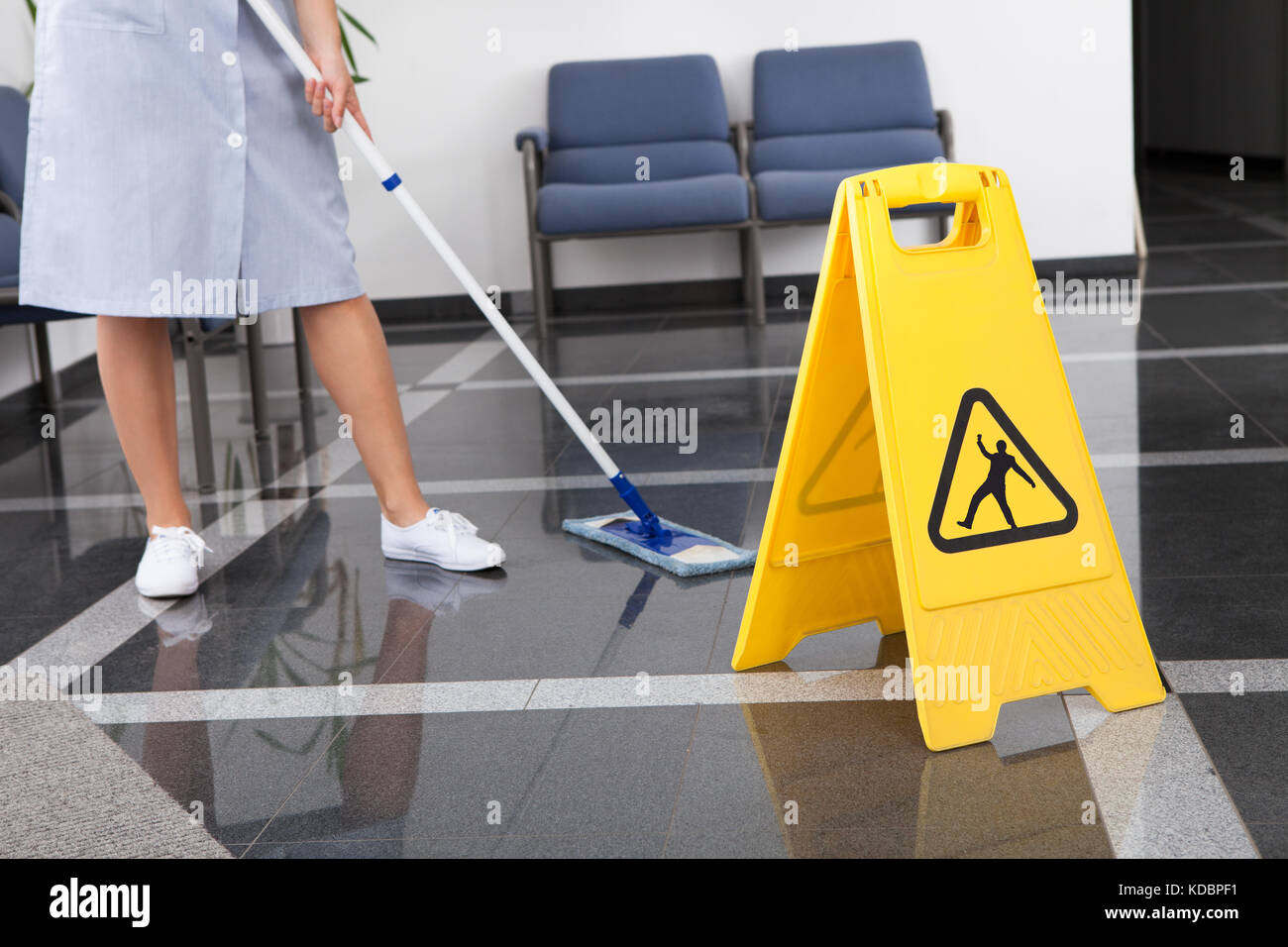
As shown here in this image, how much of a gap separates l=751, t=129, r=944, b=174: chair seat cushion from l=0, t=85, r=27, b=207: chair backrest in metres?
2.58

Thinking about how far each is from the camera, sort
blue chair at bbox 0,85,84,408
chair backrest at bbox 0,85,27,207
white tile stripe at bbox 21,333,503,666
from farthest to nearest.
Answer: chair backrest at bbox 0,85,27,207 → blue chair at bbox 0,85,84,408 → white tile stripe at bbox 21,333,503,666

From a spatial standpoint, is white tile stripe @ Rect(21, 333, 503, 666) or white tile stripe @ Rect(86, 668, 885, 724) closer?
white tile stripe @ Rect(86, 668, 885, 724)

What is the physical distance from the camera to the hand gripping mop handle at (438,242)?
2.18 m

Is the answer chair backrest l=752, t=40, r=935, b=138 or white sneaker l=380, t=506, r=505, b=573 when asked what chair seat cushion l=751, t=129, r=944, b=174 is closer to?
chair backrest l=752, t=40, r=935, b=138

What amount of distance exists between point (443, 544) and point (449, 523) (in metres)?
0.04

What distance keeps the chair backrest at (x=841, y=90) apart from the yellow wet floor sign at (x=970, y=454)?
381cm

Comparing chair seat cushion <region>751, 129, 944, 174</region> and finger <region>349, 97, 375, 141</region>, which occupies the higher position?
finger <region>349, 97, 375, 141</region>

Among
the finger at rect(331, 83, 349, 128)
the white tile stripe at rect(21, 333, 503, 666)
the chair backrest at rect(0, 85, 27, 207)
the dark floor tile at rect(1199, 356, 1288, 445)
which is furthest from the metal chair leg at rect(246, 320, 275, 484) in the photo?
the dark floor tile at rect(1199, 356, 1288, 445)

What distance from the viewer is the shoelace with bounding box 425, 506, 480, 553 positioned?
2.39 m

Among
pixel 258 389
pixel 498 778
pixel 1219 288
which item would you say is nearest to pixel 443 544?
pixel 498 778

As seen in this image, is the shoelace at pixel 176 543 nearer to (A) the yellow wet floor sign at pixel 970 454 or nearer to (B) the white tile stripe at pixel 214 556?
(B) the white tile stripe at pixel 214 556

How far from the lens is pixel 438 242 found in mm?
2312

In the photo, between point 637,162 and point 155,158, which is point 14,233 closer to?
point 155,158

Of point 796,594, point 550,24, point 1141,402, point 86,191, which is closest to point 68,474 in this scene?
point 86,191
